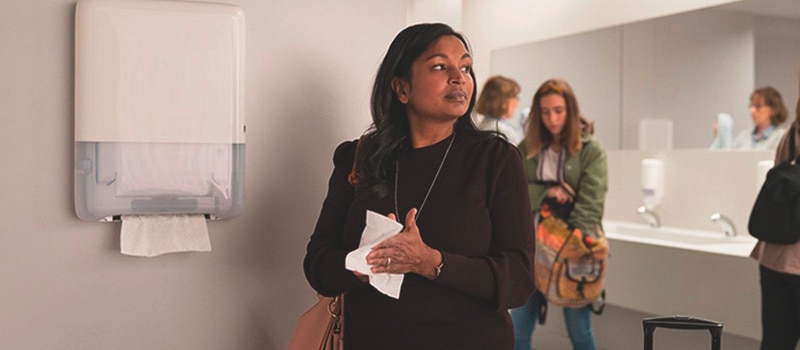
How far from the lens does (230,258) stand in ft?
6.81

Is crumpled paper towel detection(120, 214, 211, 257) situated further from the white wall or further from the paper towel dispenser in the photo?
the white wall

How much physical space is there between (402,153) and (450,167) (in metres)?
0.11

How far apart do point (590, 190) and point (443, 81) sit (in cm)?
218

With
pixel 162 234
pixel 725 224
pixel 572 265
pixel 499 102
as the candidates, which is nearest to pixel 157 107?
pixel 162 234

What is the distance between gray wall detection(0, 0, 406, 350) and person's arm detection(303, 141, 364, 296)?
0.87 feet

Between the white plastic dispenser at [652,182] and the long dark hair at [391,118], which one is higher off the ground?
the long dark hair at [391,118]

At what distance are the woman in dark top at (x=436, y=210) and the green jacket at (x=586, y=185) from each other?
6.54 ft

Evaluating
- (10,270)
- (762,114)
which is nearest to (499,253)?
(10,270)

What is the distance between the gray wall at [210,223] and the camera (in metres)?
1.88

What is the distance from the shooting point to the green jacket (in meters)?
3.78

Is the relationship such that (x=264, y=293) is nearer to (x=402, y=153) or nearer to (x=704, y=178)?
(x=402, y=153)

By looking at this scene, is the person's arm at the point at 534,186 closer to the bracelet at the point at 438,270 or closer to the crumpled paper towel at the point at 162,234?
the crumpled paper towel at the point at 162,234

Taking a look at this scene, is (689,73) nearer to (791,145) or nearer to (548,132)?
(548,132)

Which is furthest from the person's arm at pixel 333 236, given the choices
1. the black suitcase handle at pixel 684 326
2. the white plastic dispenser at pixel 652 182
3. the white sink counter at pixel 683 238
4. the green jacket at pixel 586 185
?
the white plastic dispenser at pixel 652 182
